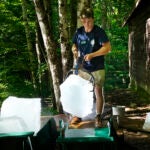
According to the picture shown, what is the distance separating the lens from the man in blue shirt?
17.7 ft

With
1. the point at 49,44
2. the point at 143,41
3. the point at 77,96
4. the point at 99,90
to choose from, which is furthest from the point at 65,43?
the point at 143,41

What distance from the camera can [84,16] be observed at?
539 centimetres

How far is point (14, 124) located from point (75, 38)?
2.24 metres

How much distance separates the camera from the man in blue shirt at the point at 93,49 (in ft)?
17.7

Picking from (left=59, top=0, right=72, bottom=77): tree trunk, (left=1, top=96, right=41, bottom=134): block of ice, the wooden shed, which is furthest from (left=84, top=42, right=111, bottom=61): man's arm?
the wooden shed

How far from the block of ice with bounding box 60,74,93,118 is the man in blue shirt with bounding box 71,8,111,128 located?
25.7 inches

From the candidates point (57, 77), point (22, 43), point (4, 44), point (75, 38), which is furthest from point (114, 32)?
point (75, 38)

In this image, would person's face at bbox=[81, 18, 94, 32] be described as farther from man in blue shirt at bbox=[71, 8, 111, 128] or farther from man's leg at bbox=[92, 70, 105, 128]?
man's leg at bbox=[92, 70, 105, 128]

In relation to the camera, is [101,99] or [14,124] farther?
[101,99]

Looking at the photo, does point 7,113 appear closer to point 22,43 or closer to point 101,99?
point 101,99

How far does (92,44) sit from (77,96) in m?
1.19

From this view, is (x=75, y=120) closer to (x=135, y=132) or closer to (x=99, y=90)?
(x=99, y=90)

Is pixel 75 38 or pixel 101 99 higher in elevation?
pixel 75 38

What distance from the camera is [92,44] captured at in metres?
5.57
